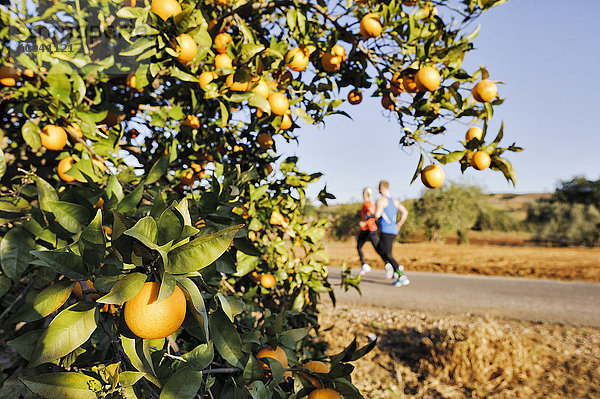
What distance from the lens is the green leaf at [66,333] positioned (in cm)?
60

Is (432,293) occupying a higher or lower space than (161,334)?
lower

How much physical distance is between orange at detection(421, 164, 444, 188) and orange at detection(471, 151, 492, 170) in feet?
0.45

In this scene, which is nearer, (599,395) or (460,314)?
(599,395)

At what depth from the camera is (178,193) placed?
1673 mm

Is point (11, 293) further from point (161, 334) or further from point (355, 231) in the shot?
point (355, 231)

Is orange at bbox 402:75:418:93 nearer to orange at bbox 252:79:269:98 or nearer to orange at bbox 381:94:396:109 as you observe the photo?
orange at bbox 381:94:396:109

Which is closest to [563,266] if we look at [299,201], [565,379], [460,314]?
[460,314]

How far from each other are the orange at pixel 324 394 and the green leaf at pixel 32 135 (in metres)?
1.50

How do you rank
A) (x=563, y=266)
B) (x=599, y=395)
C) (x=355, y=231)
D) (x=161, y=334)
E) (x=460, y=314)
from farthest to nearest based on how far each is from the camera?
(x=355, y=231) → (x=563, y=266) → (x=460, y=314) → (x=599, y=395) → (x=161, y=334)

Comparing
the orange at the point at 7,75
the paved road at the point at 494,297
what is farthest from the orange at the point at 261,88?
the paved road at the point at 494,297

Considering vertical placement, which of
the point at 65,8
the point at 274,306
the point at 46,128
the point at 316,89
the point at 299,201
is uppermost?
the point at 65,8

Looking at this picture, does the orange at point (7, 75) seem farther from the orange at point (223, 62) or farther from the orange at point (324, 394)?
the orange at point (324, 394)

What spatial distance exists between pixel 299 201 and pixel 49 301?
162 cm

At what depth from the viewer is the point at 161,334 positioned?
60 centimetres
